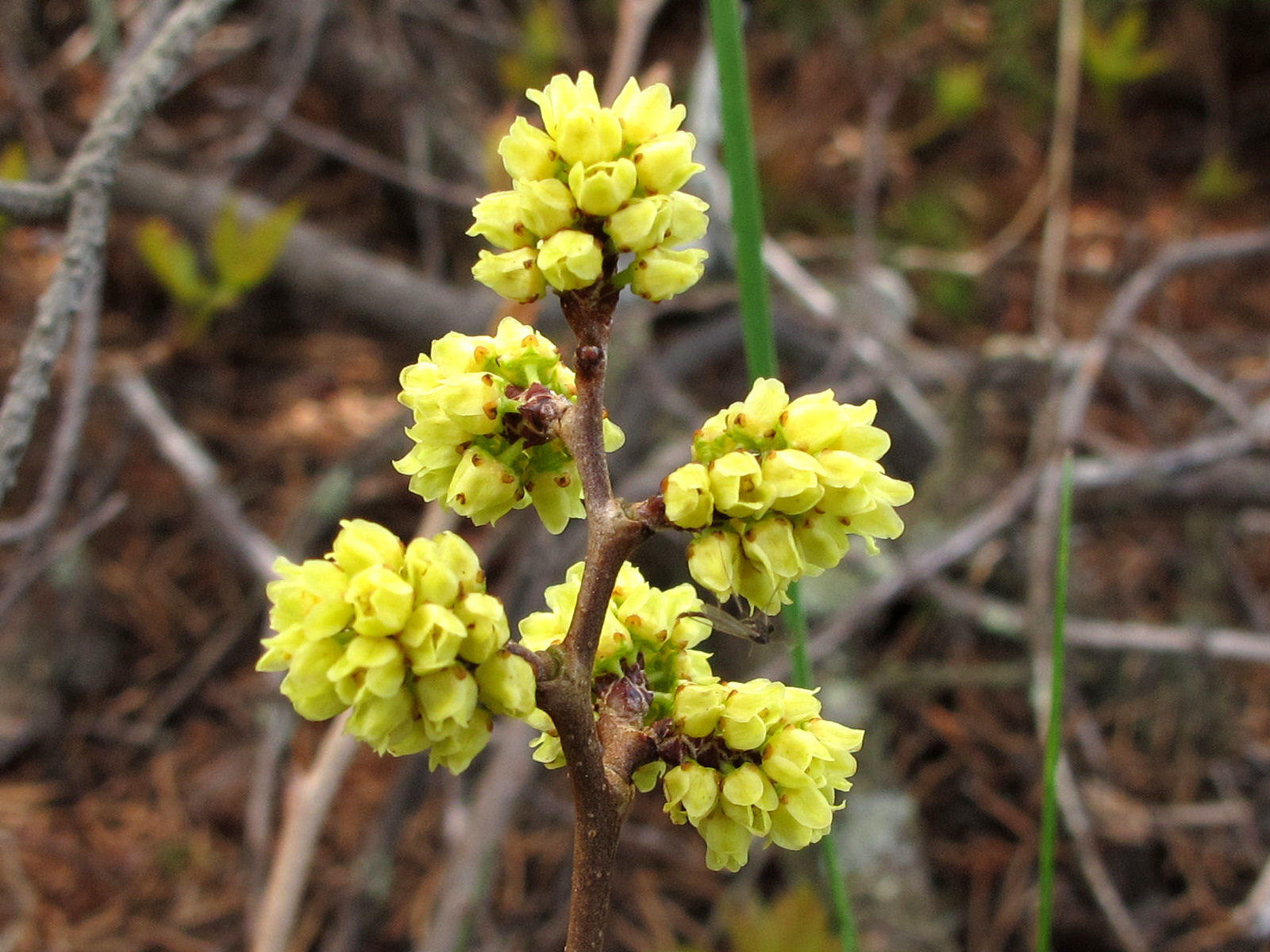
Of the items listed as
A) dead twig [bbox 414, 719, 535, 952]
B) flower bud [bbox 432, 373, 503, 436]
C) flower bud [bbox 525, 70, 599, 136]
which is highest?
flower bud [bbox 525, 70, 599, 136]

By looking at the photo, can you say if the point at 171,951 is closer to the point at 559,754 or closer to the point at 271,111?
the point at 559,754

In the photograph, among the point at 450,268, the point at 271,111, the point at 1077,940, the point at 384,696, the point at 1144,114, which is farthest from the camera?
the point at 1144,114

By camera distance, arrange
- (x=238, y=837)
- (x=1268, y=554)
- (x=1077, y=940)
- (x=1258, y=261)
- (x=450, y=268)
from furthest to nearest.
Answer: (x=1258, y=261) → (x=450, y=268) → (x=1268, y=554) → (x=238, y=837) → (x=1077, y=940)

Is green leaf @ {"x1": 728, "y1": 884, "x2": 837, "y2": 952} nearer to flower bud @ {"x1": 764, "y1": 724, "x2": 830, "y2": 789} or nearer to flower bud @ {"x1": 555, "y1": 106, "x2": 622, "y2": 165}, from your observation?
flower bud @ {"x1": 764, "y1": 724, "x2": 830, "y2": 789}

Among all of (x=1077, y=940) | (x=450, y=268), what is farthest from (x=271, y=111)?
(x=1077, y=940)

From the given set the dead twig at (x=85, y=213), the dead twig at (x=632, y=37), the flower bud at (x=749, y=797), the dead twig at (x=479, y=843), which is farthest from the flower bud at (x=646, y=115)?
the dead twig at (x=632, y=37)

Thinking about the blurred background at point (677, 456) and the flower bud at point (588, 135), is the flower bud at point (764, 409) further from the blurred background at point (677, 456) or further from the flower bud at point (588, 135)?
the blurred background at point (677, 456)

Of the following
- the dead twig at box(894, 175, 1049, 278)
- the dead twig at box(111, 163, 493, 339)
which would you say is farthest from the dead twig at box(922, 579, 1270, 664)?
the dead twig at box(111, 163, 493, 339)
